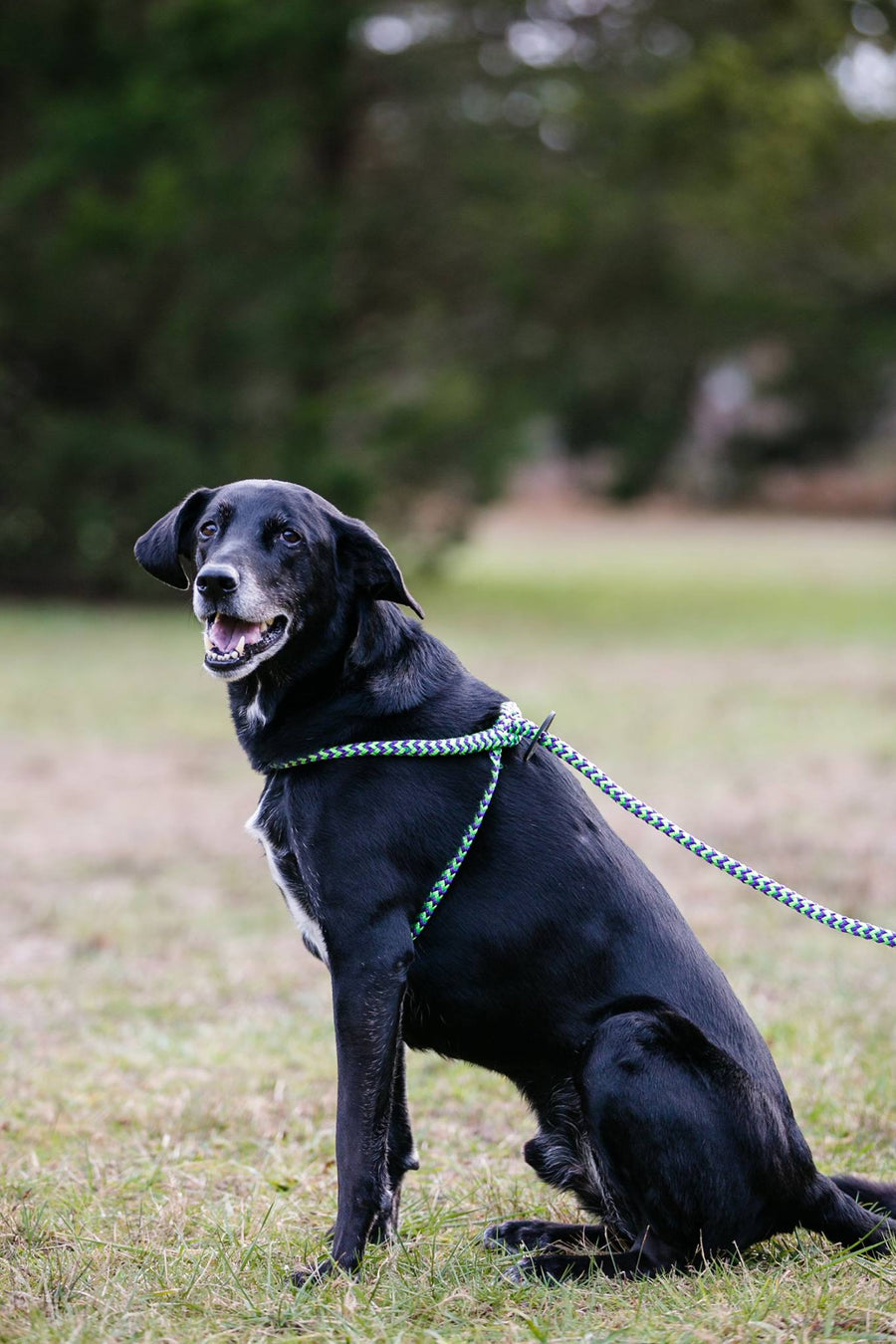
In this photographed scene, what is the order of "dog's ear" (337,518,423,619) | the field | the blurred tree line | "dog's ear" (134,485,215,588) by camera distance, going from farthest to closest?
the blurred tree line
"dog's ear" (134,485,215,588)
"dog's ear" (337,518,423,619)
the field

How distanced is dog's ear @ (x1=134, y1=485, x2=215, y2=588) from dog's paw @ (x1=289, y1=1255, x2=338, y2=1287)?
1.53 m

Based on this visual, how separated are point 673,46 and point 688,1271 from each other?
64.7ft

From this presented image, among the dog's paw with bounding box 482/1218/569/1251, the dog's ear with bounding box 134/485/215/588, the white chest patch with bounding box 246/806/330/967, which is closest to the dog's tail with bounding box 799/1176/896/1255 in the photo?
the dog's paw with bounding box 482/1218/569/1251

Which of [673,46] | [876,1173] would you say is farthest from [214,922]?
[673,46]

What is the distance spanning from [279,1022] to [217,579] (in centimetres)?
236

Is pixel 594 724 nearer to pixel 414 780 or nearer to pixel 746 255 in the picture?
pixel 414 780

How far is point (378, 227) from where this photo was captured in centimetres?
2056

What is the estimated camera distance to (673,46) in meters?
19.7

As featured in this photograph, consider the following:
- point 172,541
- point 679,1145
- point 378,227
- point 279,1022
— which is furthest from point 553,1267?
point 378,227

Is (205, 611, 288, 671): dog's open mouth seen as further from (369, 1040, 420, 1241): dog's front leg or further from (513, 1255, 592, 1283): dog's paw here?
(513, 1255, 592, 1283): dog's paw

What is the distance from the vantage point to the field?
270 cm

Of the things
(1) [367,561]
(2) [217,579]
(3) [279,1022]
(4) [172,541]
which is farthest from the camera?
(3) [279,1022]

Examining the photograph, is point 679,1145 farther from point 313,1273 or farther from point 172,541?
point 172,541

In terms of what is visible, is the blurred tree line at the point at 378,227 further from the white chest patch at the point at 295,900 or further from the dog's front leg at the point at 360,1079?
the dog's front leg at the point at 360,1079
